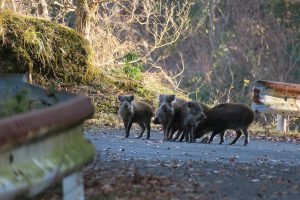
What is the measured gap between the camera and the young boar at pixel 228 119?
17.7 meters

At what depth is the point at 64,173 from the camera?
6.77 m

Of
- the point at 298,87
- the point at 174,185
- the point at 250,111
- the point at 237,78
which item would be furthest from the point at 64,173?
the point at 237,78

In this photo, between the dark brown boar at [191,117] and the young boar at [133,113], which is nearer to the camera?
the dark brown boar at [191,117]

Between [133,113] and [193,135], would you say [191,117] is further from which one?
[133,113]

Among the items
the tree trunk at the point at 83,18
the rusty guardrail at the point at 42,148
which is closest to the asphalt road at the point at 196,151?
the rusty guardrail at the point at 42,148

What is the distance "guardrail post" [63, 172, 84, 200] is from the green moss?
1430cm

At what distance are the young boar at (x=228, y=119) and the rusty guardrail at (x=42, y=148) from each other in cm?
1023

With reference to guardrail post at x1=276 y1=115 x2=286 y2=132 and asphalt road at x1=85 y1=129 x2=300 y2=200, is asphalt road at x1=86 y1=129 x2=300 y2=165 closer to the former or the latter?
asphalt road at x1=85 y1=129 x2=300 y2=200

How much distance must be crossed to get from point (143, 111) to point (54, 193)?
10.2 metres

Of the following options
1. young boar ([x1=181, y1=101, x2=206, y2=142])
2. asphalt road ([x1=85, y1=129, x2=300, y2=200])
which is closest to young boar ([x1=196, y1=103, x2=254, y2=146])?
young boar ([x1=181, y1=101, x2=206, y2=142])

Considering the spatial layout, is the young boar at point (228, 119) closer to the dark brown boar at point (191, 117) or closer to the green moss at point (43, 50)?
the dark brown boar at point (191, 117)

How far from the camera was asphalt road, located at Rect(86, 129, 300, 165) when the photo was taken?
12961mm

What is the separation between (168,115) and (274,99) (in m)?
3.10

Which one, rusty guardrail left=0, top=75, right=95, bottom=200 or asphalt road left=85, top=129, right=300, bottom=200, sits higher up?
rusty guardrail left=0, top=75, right=95, bottom=200
